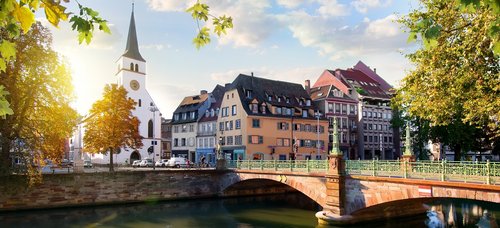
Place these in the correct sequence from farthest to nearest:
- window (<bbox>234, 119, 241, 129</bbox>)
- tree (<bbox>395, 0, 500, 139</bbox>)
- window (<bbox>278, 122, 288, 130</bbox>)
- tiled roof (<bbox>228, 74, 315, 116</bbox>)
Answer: window (<bbox>278, 122, 288, 130</bbox>) < tiled roof (<bbox>228, 74, 315, 116</bbox>) < window (<bbox>234, 119, 241, 129</bbox>) < tree (<bbox>395, 0, 500, 139</bbox>)

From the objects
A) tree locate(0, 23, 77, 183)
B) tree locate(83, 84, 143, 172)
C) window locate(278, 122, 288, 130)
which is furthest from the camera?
window locate(278, 122, 288, 130)

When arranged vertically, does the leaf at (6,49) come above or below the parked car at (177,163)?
above

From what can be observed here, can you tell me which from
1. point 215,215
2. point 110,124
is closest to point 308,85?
point 110,124

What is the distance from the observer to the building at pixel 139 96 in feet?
218

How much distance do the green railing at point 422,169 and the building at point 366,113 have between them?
3642 cm

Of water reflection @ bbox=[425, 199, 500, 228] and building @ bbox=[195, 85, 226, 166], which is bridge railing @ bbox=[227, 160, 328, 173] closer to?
water reflection @ bbox=[425, 199, 500, 228]

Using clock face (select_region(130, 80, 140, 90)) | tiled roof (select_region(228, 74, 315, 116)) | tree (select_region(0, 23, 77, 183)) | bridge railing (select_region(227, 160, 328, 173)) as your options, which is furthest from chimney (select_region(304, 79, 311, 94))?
tree (select_region(0, 23, 77, 183))

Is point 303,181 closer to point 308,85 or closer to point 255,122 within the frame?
point 255,122

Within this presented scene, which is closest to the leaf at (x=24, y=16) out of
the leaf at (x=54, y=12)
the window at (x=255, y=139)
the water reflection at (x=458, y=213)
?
the leaf at (x=54, y=12)

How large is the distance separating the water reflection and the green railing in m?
2.55

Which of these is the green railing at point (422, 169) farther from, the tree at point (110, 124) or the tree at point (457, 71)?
the tree at point (110, 124)

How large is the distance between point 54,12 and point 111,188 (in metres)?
35.3

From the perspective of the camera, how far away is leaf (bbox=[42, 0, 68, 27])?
145 inches

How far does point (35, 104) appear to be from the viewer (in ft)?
99.6
